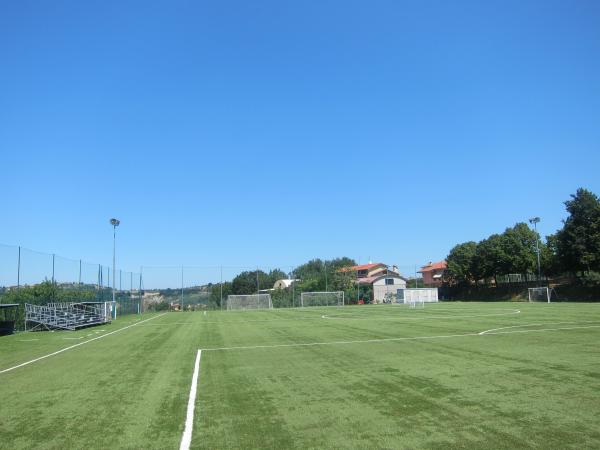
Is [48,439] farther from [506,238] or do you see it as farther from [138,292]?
[506,238]

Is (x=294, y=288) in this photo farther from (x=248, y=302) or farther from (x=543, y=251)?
(x=543, y=251)

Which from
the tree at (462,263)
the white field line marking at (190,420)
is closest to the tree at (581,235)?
the tree at (462,263)

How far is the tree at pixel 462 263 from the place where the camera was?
7991cm

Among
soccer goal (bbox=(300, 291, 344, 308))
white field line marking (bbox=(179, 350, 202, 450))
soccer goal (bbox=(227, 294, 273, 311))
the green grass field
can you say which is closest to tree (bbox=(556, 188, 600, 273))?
soccer goal (bbox=(300, 291, 344, 308))

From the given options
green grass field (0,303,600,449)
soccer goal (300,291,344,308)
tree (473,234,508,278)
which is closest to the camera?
green grass field (0,303,600,449)

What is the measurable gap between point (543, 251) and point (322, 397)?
7402 centimetres

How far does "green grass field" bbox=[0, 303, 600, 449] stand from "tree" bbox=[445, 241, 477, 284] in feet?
225

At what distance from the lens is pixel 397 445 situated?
17.4ft

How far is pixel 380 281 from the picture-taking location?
90.4m

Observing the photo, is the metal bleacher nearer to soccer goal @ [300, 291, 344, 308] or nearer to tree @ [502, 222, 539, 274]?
soccer goal @ [300, 291, 344, 308]

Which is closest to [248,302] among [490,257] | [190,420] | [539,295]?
[539,295]

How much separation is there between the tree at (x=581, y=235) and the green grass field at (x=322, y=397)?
160 feet

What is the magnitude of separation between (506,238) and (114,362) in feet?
230

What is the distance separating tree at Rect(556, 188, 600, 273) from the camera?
2201 inches
